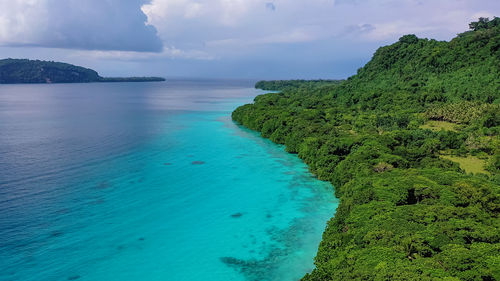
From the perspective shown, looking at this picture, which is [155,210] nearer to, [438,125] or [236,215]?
[236,215]

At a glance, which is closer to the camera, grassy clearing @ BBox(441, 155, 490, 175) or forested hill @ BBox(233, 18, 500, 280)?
forested hill @ BBox(233, 18, 500, 280)

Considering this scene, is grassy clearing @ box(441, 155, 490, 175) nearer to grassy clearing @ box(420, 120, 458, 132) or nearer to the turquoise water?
grassy clearing @ box(420, 120, 458, 132)

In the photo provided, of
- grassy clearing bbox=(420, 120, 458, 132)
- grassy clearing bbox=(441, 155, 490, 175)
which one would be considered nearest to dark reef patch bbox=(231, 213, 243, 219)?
grassy clearing bbox=(441, 155, 490, 175)

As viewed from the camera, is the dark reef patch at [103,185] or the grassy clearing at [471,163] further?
the grassy clearing at [471,163]

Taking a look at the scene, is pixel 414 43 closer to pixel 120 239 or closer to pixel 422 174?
pixel 422 174

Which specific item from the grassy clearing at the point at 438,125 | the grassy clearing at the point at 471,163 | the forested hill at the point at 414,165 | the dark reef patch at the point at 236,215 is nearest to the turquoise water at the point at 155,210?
the dark reef patch at the point at 236,215

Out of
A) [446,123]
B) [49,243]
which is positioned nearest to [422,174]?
[49,243]

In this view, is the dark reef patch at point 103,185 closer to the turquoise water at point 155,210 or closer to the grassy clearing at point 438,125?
the turquoise water at point 155,210
